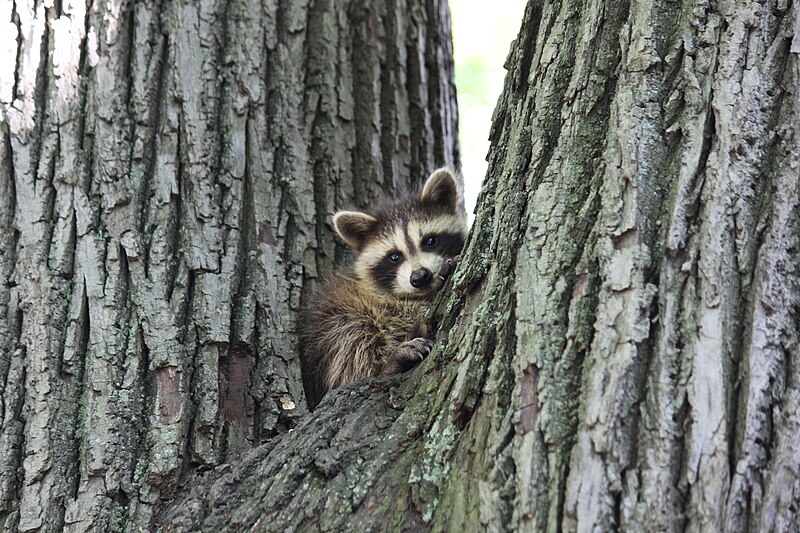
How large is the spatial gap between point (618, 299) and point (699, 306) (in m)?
0.16

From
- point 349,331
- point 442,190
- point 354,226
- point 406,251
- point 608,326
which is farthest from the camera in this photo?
point 406,251

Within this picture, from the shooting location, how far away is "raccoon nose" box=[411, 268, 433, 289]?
3643mm

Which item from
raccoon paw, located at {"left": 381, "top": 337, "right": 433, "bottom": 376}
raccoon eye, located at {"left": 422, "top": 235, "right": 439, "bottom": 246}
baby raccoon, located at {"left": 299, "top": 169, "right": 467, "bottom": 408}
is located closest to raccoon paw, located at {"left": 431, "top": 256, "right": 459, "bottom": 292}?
baby raccoon, located at {"left": 299, "top": 169, "right": 467, "bottom": 408}

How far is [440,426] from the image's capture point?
1.88 meters

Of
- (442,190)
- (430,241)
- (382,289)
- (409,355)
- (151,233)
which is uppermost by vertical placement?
(442,190)

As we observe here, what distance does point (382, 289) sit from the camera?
3879 mm

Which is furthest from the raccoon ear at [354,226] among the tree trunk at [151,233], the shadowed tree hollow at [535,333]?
the shadowed tree hollow at [535,333]

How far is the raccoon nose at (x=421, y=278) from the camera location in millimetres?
3643

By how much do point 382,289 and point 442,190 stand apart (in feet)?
1.82

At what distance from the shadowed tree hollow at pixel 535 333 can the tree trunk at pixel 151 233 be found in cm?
1

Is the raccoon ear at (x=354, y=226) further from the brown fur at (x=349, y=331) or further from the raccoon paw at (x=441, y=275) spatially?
the raccoon paw at (x=441, y=275)

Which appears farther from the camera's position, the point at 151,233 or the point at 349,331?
the point at 349,331

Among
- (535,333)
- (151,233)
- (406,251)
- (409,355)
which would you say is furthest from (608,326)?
(406,251)

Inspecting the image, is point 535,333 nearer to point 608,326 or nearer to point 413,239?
point 608,326
